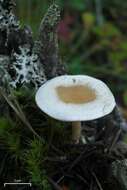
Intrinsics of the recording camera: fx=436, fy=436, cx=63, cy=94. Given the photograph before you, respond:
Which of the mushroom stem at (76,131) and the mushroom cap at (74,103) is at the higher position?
the mushroom cap at (74,103)

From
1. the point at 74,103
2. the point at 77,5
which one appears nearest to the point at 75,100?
the point at 74,103

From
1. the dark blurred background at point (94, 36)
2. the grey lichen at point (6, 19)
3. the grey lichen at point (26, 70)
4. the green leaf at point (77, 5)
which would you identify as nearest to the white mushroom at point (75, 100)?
the grey lichen at point (26, 70)

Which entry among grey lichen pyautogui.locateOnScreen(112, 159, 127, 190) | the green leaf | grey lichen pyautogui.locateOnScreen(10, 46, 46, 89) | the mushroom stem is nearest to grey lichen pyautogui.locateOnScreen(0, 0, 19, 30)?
grey lichen pyautogui.locateOnScreen(10, 46, 46, 89)

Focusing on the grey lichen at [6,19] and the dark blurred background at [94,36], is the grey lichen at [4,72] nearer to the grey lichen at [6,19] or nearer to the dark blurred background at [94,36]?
the grey lichen at [6,19]

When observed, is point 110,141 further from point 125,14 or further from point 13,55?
point 125,14

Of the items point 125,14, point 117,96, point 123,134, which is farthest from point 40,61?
point 125,14

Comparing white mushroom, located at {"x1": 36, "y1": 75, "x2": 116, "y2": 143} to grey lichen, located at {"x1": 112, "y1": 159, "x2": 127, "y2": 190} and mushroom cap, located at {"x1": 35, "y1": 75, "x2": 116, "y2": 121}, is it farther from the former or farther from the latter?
grey lichen, located at {"x1": 112, "y1": 159, "x2": 127, "y2": 190}
